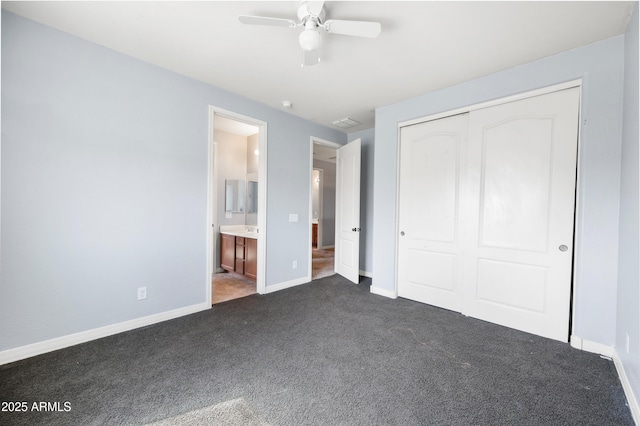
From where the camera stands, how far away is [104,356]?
2.08 metres

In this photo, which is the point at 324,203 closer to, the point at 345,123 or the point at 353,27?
the point at 345,123

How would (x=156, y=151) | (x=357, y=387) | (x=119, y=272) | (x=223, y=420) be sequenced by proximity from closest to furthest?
(x=223, y=420)
(x=357, y=387)
(x=119, y=272)
(x=156, y=151)

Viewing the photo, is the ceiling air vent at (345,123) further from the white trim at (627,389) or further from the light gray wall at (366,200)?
the white trim at (627,389)

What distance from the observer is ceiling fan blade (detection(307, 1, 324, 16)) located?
1653 mm

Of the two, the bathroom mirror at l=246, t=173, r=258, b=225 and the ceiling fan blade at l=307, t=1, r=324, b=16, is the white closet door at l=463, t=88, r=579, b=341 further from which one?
the bathroom mirror at l=246, t=173, r=258, b=225

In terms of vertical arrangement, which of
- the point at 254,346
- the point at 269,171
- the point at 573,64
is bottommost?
the point at 254,346

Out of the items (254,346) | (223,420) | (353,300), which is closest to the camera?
(223,420)

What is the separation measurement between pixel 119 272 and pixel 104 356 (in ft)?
2.34

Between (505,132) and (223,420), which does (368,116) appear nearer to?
(505,132)

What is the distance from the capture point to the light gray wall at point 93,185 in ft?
6.56

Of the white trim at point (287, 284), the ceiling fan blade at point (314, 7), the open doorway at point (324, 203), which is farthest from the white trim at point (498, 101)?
the open doorway at point (324, 203)

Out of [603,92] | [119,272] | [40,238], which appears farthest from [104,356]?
[603,92]

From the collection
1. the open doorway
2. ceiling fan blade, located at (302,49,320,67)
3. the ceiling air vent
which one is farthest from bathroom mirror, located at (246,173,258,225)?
ceiling fan blade, located at (302,49,320,67)

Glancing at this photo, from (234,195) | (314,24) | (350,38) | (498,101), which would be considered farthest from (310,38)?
(234,195)
